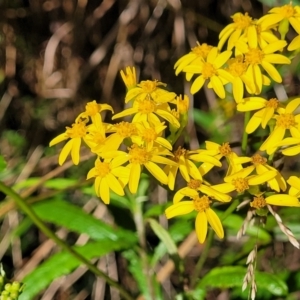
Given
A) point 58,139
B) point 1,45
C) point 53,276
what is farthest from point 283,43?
point 1,45

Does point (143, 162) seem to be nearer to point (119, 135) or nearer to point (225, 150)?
point (119, 135)

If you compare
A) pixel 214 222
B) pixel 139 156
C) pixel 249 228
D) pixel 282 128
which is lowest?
pixel 249 228

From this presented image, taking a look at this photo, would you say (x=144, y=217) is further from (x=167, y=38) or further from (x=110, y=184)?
(x=167, y=38)

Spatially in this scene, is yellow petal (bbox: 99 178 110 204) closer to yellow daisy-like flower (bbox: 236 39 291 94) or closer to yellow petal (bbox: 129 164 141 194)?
yellow petal (bbox: 129 164 141 194)

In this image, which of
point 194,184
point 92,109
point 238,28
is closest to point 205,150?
point 194,184

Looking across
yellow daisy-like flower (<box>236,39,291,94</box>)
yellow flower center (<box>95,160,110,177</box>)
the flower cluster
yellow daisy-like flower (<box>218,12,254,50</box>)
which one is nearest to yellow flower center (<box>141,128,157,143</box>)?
the flower cluster

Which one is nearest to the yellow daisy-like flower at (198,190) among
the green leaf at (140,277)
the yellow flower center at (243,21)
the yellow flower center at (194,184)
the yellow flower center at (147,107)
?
the yellow flower center at (194,184)

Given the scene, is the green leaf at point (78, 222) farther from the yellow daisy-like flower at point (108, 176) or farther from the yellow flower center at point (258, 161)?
the yellow flower center at point (258, 161)
